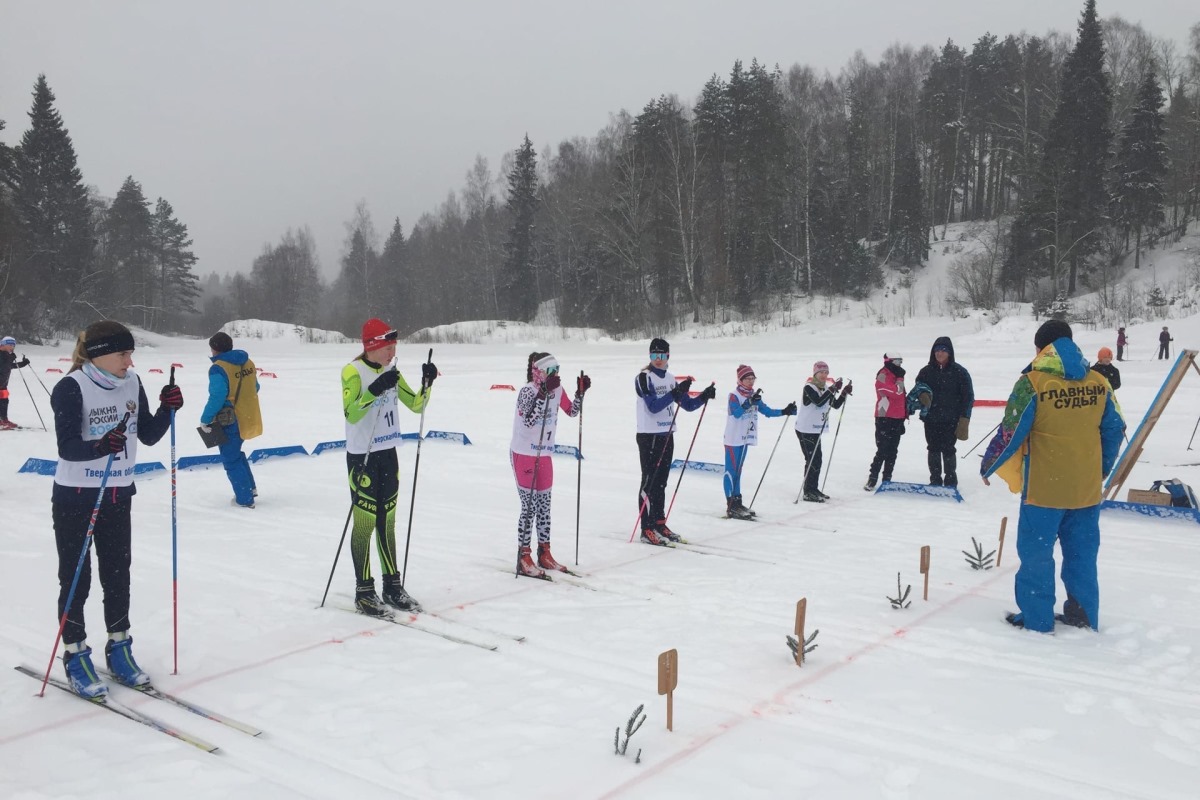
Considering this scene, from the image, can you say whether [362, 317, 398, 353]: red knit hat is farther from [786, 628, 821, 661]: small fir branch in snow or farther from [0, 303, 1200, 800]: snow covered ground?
[786, 628, 821, 661]: small fir branch in snow

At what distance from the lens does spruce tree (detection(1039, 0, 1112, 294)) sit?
112ft

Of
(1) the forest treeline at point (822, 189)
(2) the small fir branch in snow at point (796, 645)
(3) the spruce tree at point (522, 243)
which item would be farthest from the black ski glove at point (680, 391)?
(3) the spruce tree at point (522, 243)

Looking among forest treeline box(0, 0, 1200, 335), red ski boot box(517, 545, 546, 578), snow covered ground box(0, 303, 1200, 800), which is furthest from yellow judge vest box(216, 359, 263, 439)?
forest treeline box(0, 0, 1200, 335)

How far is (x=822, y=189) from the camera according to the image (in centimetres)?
4147

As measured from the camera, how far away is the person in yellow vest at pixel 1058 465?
4.79 metres

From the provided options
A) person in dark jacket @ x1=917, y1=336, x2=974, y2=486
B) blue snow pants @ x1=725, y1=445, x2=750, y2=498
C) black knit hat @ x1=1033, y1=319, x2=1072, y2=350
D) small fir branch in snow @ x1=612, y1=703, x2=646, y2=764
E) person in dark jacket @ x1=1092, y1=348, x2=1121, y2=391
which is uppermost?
black knit hat @ x1=1033, y1=319, x2=1072, y2=350

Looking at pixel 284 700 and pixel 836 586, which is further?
pixel 836 586

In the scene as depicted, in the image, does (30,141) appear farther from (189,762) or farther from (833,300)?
(189,762)

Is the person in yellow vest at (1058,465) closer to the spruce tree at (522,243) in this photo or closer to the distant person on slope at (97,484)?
the distant person on slope at (97,484)

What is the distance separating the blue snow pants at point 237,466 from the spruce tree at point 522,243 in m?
42.9

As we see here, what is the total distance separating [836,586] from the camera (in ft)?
19.6

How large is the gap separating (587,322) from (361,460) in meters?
39.7

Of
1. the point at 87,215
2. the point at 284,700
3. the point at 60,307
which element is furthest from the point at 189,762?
the point at 87,215

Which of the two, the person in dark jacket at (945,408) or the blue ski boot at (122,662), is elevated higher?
the person in dark jacket at (945,408)
